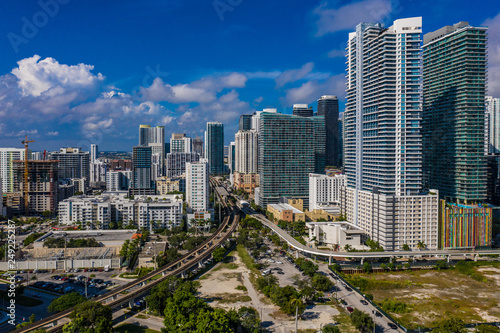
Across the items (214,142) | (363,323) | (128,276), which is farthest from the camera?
(214,142)

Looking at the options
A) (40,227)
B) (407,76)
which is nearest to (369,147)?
(407,76)

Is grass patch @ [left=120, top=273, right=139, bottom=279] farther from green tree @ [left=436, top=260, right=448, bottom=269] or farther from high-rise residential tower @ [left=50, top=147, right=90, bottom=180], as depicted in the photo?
high-rise residential tower @ [left=50, top=147, right=90, bottom=180]

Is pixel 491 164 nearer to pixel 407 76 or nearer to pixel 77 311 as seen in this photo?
pixel 407 76

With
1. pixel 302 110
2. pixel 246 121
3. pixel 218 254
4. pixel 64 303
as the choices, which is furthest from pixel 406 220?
pixel 246 121

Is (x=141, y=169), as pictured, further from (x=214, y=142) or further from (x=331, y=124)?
(x=331, y=124)

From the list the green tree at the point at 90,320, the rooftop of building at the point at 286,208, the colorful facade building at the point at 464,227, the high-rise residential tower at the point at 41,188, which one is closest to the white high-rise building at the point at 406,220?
the colorful facade building at the point at 464,227

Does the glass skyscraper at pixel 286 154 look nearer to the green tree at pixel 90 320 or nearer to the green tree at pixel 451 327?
the green tree at pixel 451 327

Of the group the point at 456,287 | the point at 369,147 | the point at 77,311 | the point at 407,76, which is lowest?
the point at 456,287
